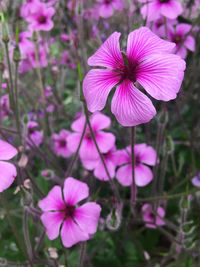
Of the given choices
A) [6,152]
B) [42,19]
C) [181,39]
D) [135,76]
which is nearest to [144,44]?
[135,76]

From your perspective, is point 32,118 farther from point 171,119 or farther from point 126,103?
point 126,103

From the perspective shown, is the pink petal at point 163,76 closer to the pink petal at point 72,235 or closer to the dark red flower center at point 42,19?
the pink petal at point 72,235

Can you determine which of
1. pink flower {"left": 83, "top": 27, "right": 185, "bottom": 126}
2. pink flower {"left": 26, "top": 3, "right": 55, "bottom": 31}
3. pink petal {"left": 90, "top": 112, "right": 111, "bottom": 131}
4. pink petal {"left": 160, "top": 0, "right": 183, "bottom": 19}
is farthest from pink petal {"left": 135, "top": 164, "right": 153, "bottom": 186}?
pink flower {"left": 26, "top": 3, "right": 55, "bottom": 31}

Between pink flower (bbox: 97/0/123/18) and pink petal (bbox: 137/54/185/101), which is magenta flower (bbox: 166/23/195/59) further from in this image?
pink petal (bbox: 137/54/185/101)

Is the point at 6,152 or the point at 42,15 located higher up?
the point at 42,15

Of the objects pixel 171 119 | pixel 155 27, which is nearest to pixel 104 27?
pixel 155 27

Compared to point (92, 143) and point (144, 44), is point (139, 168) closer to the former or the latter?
point (92, 143)

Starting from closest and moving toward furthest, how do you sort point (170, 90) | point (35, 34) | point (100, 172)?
point (170, 90), point (100, 172), point (35, 34)
